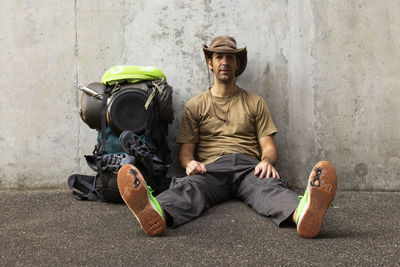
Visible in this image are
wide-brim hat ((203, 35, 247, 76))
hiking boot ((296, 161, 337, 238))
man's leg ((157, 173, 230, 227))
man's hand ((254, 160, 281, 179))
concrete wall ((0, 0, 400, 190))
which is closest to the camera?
hiking boot ((296, 161, 337, 238))

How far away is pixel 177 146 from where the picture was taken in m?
3.43

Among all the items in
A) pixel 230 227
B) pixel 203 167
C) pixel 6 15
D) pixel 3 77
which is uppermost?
pixel 6 15

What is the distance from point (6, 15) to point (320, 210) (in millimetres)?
3057

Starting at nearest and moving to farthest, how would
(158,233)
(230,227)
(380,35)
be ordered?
(158,233) < (230,227) < (380,35)

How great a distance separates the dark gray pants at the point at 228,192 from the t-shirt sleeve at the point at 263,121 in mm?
267

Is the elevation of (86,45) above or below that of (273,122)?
above

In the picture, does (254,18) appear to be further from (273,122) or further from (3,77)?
(3,77)

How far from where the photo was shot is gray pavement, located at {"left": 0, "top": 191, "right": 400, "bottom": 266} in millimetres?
1756

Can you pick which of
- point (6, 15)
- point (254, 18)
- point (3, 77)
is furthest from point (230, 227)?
point (6, 15)

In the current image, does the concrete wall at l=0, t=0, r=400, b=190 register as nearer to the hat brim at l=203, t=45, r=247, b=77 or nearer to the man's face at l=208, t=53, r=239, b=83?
the hat brim at l=203, t=45, r=247, b=77

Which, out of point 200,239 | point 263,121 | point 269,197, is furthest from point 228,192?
point 200,239

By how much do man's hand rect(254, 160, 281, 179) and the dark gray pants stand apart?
4 centimetres

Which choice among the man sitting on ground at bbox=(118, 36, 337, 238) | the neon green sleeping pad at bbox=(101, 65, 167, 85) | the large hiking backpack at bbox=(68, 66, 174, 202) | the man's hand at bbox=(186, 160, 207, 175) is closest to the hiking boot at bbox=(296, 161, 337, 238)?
the man sitting on ground at bbox=(118, 36, 337, 238)

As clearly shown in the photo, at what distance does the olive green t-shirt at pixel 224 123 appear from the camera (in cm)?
305
